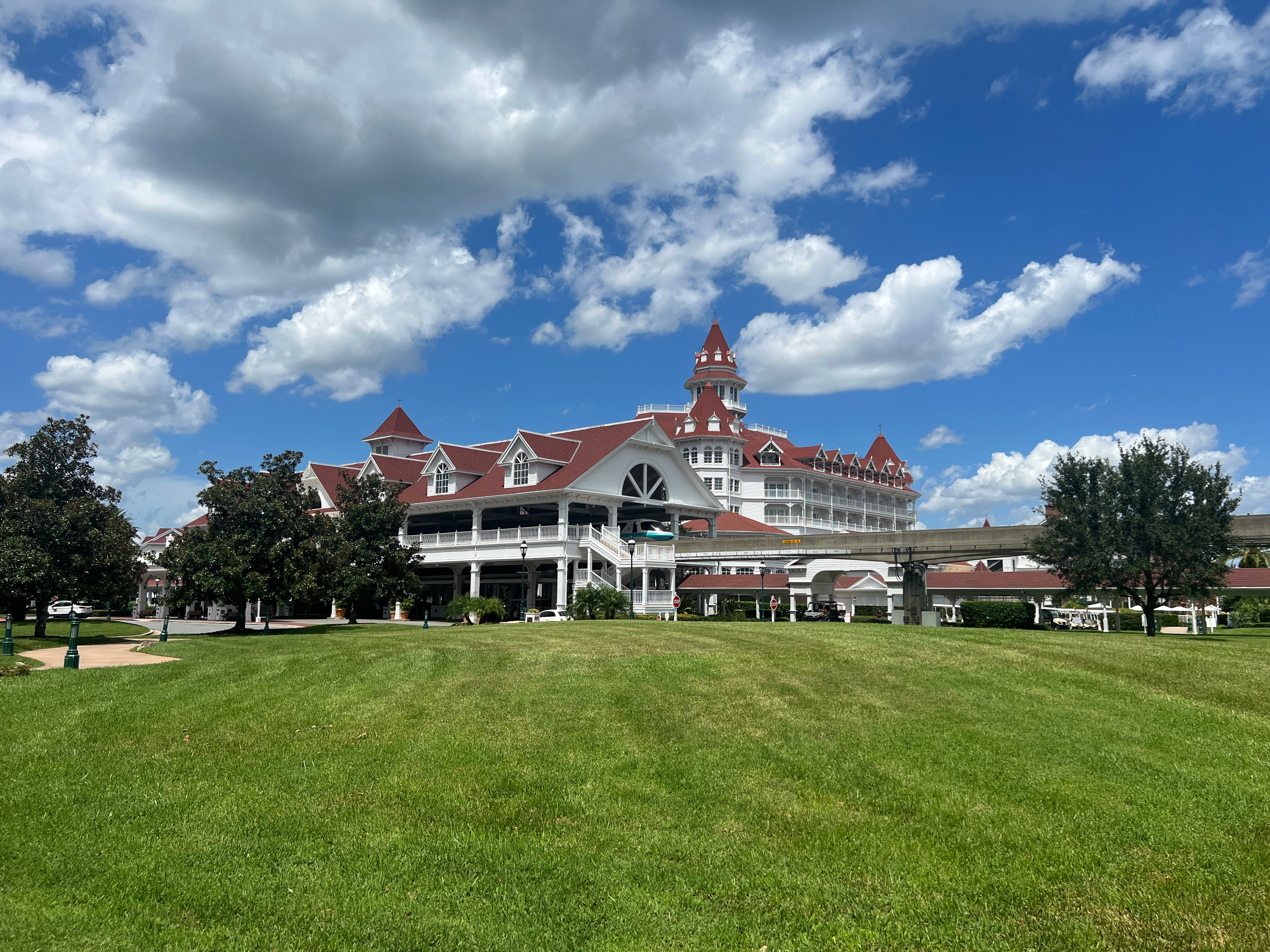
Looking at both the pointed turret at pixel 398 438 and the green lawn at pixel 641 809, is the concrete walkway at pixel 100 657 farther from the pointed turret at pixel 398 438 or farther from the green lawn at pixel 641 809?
the pointed turret at pixel 398 438

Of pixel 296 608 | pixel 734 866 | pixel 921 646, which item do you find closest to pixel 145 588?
pixel 296 608

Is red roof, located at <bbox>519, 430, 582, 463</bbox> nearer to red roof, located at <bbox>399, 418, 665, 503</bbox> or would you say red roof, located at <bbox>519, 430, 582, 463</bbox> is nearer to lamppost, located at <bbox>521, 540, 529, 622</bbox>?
red roof, located at <bbox>399, 418, 665, 503</bbox>

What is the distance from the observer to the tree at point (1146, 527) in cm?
3106

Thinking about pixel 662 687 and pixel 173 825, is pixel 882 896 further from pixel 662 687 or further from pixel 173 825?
pixel 662 687

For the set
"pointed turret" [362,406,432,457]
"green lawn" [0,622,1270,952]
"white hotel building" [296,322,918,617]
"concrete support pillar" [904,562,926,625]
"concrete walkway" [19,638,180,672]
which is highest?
"pointed turret" [362,406,432,457]

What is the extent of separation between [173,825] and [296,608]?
50241 millimetres

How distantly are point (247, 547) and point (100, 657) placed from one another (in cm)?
1168

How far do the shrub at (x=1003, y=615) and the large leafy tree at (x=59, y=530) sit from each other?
3420 centimetres

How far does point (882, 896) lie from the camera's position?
287 inches

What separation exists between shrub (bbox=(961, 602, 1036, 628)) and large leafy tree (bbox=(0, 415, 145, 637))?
1346 inches

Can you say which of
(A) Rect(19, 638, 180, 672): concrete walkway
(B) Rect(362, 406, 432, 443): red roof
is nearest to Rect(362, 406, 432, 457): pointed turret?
(B) Rect(362, 406, 432, 443): red roof

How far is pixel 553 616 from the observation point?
43219 mm

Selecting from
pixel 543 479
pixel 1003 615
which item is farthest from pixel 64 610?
pixel 1003 615

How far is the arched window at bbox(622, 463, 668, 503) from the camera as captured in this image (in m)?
51.4
